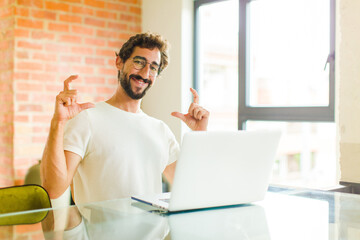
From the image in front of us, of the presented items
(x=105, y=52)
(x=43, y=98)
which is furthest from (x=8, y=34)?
(x=105, y=52)

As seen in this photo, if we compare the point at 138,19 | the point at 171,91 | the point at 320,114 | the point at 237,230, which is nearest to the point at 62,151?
the point at 237,230

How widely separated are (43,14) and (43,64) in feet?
1.22

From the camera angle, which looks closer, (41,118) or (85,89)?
(41,118)

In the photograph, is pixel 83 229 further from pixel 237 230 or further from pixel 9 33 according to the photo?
pixel 9 33

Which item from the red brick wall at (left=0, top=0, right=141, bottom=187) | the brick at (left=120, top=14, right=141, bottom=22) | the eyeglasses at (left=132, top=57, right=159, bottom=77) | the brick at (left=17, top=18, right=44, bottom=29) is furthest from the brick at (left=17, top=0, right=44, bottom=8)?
the eyeglasses at (left=132, top=57, right=159, bottom=77)

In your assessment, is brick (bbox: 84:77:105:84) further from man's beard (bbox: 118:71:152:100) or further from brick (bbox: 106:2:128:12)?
man's beard (bbox: 118:71:152:100)

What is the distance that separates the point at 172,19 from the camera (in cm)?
370

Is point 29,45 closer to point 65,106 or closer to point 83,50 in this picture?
point 83,50

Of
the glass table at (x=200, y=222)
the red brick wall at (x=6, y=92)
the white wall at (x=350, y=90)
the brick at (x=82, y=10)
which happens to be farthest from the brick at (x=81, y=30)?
the glass table at (x=200, y=222)

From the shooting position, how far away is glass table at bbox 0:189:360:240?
39.3 inches

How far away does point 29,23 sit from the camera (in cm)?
333

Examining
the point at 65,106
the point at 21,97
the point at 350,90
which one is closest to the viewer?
the point at 65,106

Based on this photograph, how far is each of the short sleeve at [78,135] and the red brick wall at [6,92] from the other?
149 cm

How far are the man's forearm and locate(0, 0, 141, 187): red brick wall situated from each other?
157 cm
